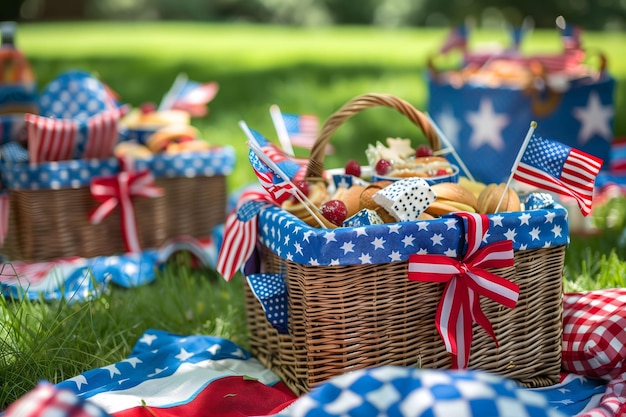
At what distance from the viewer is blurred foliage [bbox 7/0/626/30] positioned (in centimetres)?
1770

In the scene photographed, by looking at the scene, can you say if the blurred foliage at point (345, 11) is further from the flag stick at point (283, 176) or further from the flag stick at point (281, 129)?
the flag stick at point (283, 176)

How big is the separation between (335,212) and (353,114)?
30cm

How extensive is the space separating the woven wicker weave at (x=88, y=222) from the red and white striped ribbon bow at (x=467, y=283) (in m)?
1.67

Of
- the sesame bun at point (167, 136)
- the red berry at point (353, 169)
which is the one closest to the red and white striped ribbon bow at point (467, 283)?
the red berry at point (353, 169)

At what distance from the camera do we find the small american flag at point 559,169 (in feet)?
6.72

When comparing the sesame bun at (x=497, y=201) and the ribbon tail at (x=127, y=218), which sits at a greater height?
the sesame bun at (x=497, y=201)

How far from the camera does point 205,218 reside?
3.45 meters

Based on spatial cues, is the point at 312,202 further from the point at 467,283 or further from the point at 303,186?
the point at 467,283

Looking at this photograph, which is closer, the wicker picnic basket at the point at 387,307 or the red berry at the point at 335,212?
the wicker picnic basket at the point at 387,307

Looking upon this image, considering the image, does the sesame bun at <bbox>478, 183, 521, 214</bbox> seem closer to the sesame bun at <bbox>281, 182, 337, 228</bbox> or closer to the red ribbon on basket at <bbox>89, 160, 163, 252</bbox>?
the sesame bun at <bbox>281, 182, 337, 228</bbox>

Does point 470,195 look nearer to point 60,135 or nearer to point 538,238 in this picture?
point 538,238

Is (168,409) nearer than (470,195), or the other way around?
(168,409)


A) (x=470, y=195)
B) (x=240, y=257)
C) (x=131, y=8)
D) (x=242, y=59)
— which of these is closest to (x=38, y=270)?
(x=240, y=257)

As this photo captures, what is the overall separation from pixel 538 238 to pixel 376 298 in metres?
0.46
